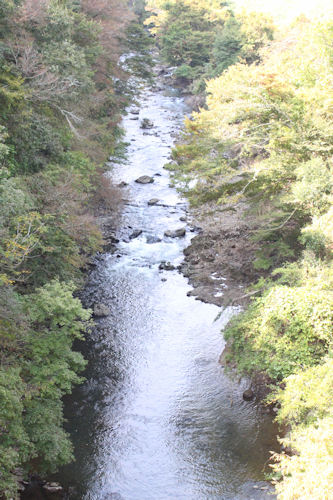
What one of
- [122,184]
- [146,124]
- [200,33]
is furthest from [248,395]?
[200,33]

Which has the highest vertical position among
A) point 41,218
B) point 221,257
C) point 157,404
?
point 41,218

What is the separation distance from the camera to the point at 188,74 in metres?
44.5

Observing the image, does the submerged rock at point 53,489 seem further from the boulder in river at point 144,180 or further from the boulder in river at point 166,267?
the boulder in river at point 144,180

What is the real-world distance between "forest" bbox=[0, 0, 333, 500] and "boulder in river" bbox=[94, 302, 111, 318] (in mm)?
413

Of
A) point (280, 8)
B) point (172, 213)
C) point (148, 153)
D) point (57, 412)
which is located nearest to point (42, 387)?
point (57, 412)

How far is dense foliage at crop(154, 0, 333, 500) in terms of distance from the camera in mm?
8711

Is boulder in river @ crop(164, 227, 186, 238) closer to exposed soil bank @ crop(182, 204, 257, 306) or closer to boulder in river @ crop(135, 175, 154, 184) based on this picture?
exposed soil bank @ crop(182, 204, 257, 306)

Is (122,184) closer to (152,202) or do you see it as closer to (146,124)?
(152,202)

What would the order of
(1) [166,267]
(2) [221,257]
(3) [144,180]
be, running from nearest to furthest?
(2) [221,257], (1) [166,267], (3) [144,180]

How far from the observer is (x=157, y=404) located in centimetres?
1322

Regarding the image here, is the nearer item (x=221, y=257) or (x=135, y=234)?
(x=221, y=257)

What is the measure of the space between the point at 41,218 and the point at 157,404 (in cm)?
686

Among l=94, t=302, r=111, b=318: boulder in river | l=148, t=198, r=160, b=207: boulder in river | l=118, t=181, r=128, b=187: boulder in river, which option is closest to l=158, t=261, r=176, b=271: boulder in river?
l=94, t=302, r=111, b=318: boulder in river

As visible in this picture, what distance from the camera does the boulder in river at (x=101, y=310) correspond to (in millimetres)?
17016
